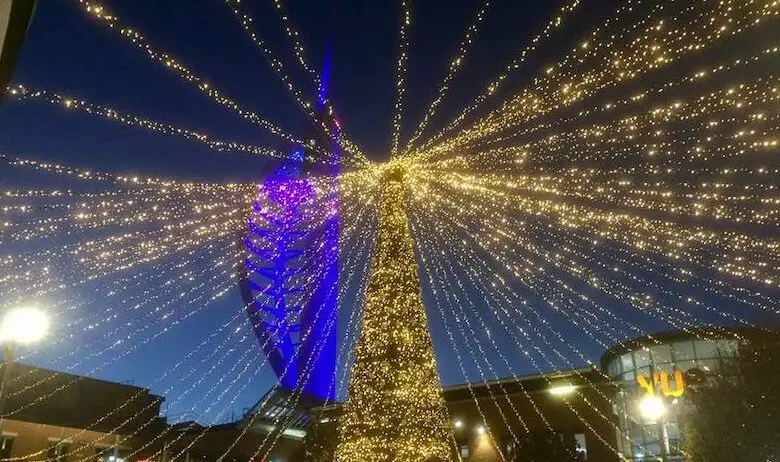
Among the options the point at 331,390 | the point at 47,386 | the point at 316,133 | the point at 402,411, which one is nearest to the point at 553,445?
the point at 402,411

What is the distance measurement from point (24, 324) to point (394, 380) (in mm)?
5570

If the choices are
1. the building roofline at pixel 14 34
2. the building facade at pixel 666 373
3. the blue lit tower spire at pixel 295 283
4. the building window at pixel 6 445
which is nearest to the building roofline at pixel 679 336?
the building facade at pixel 666 373

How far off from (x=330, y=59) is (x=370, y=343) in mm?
41275

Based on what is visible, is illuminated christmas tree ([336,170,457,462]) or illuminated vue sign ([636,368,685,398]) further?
illuminated vue sign ([636,368,685,398])

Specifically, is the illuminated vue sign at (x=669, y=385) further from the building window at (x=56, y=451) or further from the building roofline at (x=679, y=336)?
the building window at (x=56, y=451)

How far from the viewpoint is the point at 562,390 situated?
24.7 meters

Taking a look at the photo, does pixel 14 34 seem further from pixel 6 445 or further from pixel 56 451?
pixel 56 451

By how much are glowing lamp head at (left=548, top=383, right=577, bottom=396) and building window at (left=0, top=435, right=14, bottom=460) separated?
2133cm

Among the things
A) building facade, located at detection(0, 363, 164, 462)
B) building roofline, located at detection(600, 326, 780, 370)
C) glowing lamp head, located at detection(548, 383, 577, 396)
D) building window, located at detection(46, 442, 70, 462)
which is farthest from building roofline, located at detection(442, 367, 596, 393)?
building window, located at detection(46, 442, 70, 462)

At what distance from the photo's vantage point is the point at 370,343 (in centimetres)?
1027

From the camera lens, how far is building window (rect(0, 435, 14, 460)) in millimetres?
23094

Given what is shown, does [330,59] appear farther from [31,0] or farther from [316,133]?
[31,0]

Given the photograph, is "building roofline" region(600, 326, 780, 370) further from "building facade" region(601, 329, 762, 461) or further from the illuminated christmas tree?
the illuminated christmas tree

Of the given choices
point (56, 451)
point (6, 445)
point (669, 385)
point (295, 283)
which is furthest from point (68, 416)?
point (669, 385)
